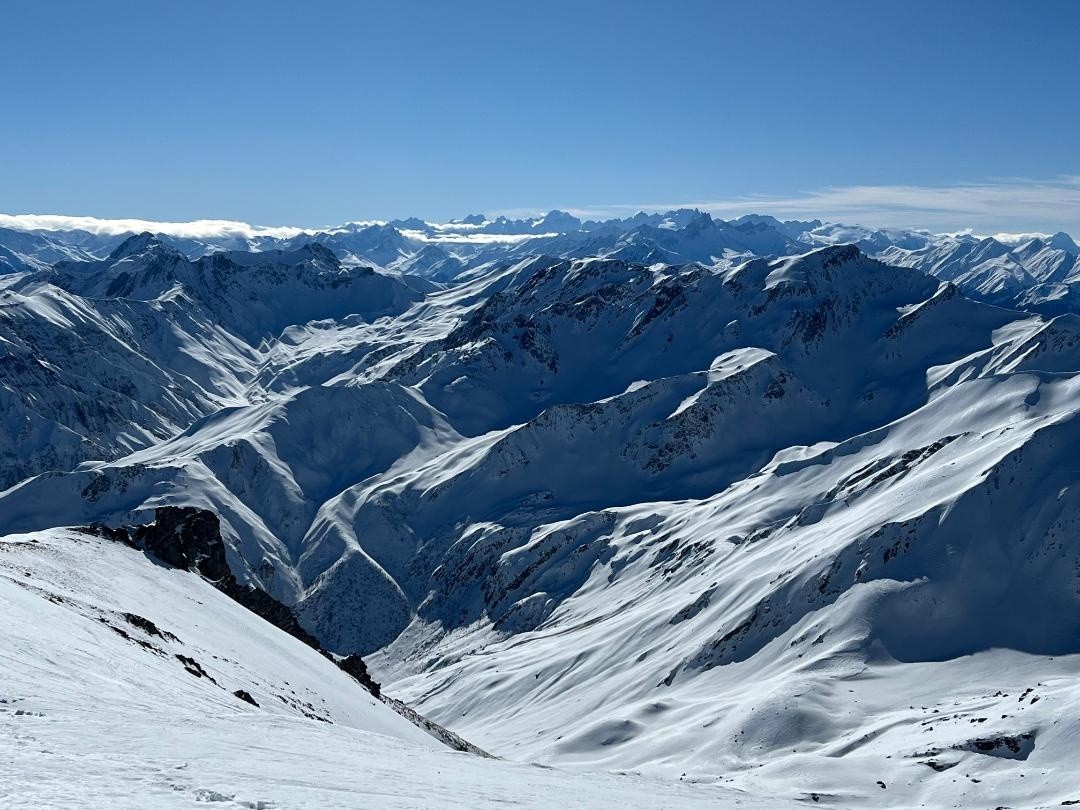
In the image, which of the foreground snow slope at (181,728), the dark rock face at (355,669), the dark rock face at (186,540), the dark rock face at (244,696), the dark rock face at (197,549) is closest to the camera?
the foreground snow slope at (181,728)

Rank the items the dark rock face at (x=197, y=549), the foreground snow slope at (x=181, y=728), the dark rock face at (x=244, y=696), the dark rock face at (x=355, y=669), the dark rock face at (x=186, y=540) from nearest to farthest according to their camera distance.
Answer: the foreground snow slope at (x=181, y=728) < the dark rock face at (x=244, y=696) < the dark rock face at (x=197, y=549) < the dark rock face at (x=186, y=540) < the dark rock face at (x=355, y=669)

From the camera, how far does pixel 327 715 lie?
52438 millimetres

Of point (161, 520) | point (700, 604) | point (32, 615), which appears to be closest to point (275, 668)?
point (32, 615)

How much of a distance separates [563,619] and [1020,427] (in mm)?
84936

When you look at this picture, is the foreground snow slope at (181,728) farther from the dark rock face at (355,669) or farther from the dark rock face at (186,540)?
the dark rock face at (355,669)

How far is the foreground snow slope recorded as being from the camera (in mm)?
22688

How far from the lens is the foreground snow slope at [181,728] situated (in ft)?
74.4

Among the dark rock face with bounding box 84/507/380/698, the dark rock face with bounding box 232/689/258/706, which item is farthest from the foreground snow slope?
the dark rock face with bounding box 84/507/380/698

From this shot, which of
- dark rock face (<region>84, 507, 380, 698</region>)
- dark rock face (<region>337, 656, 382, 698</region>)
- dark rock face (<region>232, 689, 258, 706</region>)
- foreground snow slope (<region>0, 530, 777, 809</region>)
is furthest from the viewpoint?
dark rock face (<region>337, 656, 382, 698</region>)

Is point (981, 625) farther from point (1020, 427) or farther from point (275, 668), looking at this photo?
point (275, 668)

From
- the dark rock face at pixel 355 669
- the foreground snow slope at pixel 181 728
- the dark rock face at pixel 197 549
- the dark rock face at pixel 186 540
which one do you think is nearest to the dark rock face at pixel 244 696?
the foreground snow slope at pixel 181 728

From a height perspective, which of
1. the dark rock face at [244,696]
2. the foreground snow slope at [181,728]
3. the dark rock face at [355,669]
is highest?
the foreground snow slope at [181,728]

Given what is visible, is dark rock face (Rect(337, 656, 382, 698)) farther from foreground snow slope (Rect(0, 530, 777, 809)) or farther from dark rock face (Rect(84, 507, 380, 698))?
foreground snow slope (Rect(0, 530, 777, 809))

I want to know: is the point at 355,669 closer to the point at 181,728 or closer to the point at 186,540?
the point at 186,540
